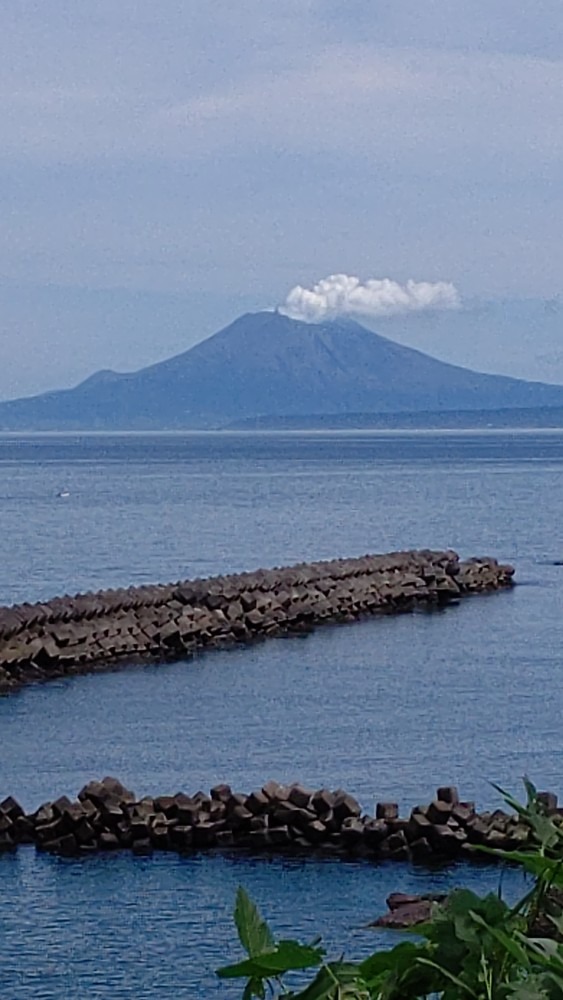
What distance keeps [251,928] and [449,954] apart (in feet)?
0.54

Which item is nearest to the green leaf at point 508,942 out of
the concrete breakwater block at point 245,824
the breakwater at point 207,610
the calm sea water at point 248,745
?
the calm sea water at point 248,745

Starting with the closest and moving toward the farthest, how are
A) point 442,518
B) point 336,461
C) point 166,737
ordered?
point 166,737, point 442,518, point 336,461

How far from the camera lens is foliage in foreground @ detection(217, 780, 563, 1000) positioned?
1.43 m

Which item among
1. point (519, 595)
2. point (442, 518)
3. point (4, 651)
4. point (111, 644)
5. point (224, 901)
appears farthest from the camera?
point (442, 518)

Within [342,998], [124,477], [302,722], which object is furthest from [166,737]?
[124,477]

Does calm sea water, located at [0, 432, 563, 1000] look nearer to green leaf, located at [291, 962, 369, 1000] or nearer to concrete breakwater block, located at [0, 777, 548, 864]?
concrete breakwater block, located at [0, 777, 548, 864]

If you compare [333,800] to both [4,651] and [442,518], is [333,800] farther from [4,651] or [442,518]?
[442,518]

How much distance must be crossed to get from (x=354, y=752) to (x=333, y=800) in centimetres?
410

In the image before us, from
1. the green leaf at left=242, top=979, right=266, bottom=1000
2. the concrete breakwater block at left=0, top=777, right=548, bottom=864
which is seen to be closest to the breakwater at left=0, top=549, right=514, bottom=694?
the concrete breakwater block at left=0, top=777, right=548, bottom=864

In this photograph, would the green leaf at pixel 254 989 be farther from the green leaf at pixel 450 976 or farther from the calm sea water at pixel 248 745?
the calm sea water at pixel 248 745

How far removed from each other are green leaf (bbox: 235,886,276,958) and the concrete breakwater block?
1165 cm

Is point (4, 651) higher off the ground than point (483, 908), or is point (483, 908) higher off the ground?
point (483, 908)

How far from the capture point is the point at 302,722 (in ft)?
63.5

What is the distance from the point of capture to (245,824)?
13.4 m
